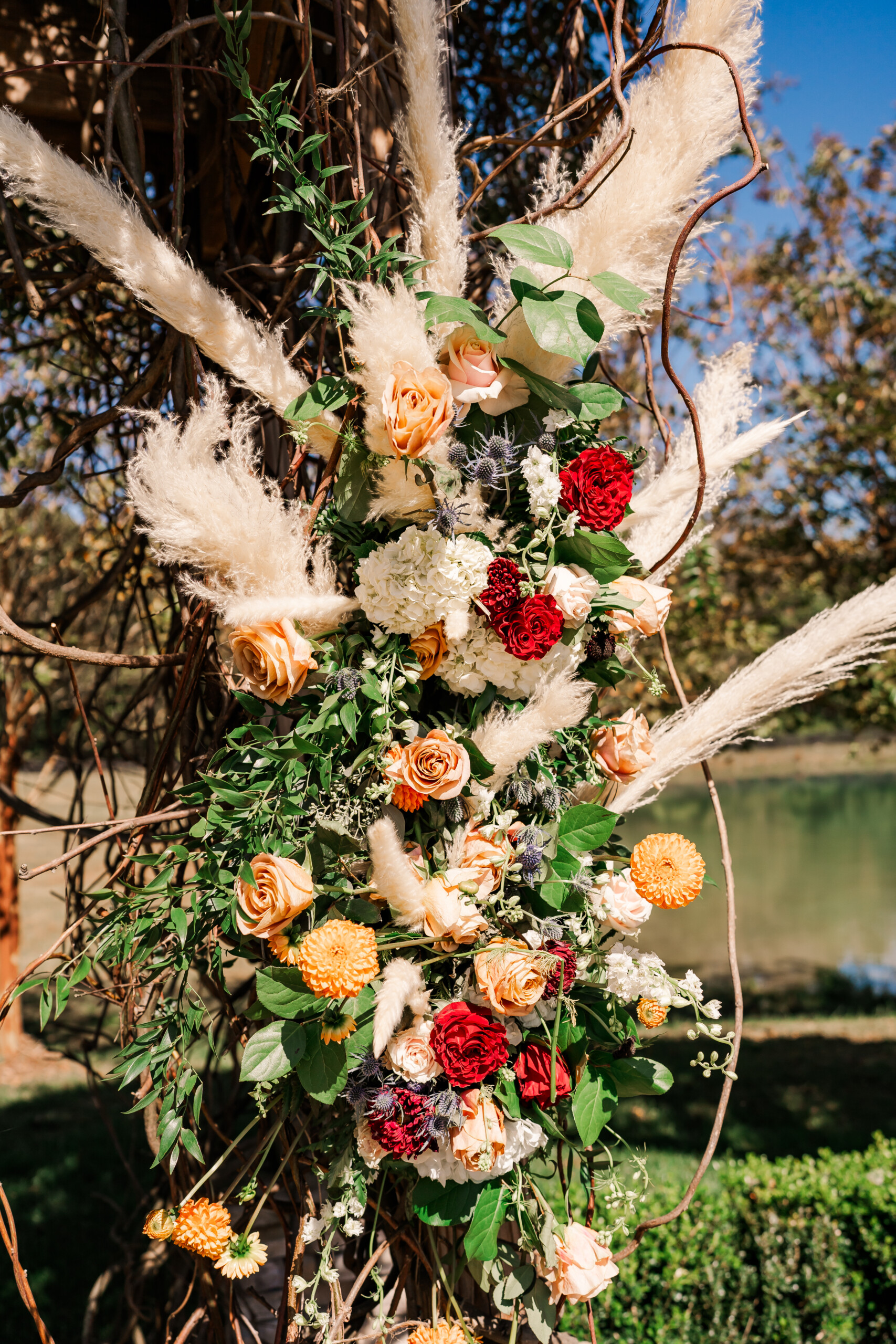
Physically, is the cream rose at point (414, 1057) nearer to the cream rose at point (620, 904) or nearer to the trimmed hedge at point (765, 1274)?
the cream rose at point (620, 904)

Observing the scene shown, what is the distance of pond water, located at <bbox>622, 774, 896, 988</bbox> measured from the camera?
29.0ft

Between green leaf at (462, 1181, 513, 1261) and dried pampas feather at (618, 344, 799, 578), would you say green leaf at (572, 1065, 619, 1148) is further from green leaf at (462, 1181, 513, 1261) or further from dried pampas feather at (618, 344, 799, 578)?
dried pampas feather at (618, 344, 799, 578)

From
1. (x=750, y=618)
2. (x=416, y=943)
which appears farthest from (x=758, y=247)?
(x=416, y=943)

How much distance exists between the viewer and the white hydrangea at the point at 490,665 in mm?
859

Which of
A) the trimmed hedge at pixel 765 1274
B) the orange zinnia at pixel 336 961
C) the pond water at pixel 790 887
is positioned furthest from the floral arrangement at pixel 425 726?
the pond water at pixel 790 887

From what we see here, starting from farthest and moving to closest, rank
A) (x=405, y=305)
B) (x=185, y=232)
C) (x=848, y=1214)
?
(x=848, y=1214)
(x=185, y=232)
(x=405, y=305)

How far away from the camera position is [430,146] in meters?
0.83

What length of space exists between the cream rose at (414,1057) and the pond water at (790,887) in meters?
3.82

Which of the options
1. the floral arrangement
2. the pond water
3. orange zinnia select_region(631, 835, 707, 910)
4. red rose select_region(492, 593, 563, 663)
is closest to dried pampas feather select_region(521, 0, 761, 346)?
the floral arrangement

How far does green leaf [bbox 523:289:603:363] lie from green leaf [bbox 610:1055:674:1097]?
710 millimetres

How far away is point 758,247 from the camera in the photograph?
5379 mm

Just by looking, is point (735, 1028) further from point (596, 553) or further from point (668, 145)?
point (668, 145)

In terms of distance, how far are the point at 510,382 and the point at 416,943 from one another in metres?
0.59

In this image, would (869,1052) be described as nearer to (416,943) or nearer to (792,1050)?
(792,1050)
